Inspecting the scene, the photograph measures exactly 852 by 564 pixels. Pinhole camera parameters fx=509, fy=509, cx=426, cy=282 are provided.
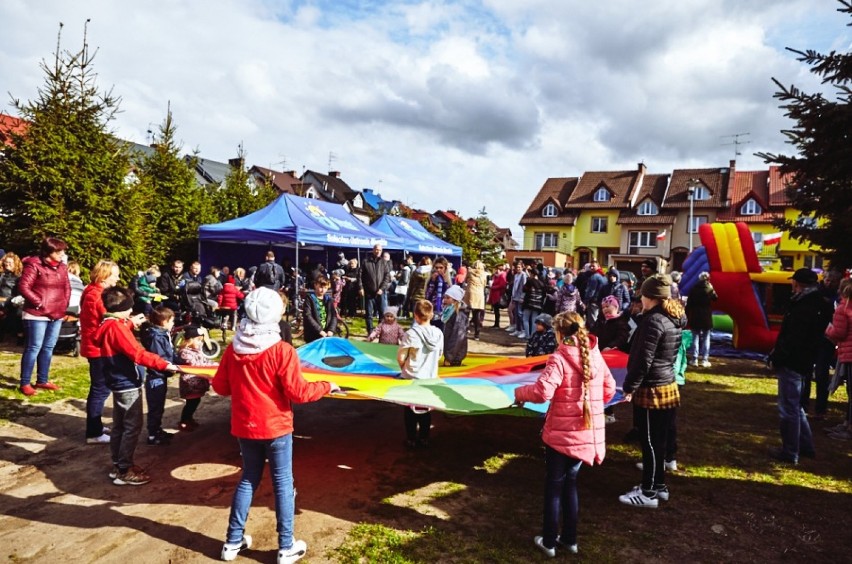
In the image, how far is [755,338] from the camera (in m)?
11.3

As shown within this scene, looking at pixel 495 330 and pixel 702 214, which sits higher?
pixel 702 214

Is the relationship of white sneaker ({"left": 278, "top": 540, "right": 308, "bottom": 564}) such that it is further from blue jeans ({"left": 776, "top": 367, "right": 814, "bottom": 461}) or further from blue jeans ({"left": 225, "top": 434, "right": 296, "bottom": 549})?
blue jeans ({"left": 776, "top": 367, "right": 814, "bottom": 461})

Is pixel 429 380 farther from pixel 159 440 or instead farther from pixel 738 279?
pixel 738 279

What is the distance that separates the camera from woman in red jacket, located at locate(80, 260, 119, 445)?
4.77m

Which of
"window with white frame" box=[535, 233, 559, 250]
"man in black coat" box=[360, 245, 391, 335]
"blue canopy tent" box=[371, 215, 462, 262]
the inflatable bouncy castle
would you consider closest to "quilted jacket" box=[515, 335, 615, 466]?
"man in black coat" box=[360, 245, 391, 335]

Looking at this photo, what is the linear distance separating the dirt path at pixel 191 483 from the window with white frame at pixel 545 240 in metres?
38.7

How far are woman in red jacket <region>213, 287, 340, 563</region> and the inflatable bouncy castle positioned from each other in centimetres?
1057

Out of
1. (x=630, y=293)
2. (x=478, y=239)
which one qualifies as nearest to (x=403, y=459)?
(x=630, y=293)

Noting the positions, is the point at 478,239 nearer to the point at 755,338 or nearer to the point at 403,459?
the point at 755,338

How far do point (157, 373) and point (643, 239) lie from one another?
1573 inches

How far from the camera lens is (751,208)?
36219 millimetres

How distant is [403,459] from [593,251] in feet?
130

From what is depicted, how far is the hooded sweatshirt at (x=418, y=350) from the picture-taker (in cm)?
505

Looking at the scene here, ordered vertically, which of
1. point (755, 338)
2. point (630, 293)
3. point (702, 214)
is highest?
point (702, 214)
